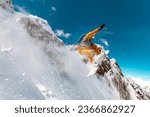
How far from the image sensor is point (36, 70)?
1808 cm

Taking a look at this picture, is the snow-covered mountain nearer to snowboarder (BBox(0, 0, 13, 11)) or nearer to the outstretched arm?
snowboarder (BBox(0, 0, 13, 11))

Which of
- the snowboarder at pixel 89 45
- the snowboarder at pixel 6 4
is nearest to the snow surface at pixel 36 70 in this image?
the snowboarder at pixel 6 4

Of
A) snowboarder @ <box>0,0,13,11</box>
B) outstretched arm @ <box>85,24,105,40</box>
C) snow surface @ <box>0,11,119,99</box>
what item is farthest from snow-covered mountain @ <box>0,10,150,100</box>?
outstretched arm @ <box>85,24,105,40</box>

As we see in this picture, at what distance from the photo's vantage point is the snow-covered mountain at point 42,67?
51.9 feet

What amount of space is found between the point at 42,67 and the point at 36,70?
0.94 meters

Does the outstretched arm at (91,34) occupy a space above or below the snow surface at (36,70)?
above

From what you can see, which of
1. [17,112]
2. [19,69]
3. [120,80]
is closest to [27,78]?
[19,69]

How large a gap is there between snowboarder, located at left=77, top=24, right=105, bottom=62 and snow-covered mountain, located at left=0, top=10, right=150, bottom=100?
2.33 ft

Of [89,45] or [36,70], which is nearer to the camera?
[36,70]

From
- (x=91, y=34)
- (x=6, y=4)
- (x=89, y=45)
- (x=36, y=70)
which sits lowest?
(x=36, y=70)

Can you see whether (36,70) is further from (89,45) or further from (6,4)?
(89,45)

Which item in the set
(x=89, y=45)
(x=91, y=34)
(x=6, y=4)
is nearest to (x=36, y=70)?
(x=6, y=4)

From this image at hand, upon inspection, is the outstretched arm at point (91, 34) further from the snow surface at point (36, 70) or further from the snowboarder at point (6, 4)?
the snowboarder at point (6, 4)

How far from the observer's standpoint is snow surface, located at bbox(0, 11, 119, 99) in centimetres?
1549
